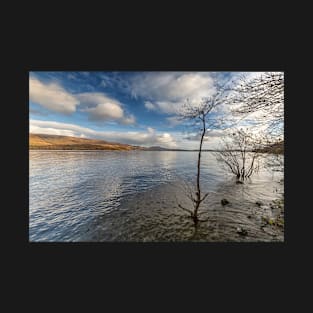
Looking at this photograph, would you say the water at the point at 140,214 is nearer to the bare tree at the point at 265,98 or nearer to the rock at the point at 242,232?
the rock at the point at 242,232

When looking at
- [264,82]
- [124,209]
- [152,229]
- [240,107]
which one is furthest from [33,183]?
[264,82]

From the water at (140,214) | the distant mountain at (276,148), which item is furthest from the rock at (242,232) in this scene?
the distant mountain at (276,148)

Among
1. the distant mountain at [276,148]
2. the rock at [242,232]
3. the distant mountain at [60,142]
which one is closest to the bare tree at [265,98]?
the distant mountain at [276,148]

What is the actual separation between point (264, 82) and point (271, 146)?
227 centimetres

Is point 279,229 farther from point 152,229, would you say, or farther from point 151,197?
point 151,197

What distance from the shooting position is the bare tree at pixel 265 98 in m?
4.44

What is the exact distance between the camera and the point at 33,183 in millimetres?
12289

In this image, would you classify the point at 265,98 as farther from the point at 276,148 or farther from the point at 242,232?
the point at 242,232

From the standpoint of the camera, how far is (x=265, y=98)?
15.1ft

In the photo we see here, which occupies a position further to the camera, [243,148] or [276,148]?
[243,148]

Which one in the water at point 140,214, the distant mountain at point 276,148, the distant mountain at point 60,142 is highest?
the distant mountain at point 60,142

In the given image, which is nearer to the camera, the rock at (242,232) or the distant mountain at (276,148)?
the distant mountain at (276,148)

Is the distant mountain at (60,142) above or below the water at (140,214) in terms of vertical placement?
above

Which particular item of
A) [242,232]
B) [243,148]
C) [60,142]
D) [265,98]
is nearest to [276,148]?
[265,98]
